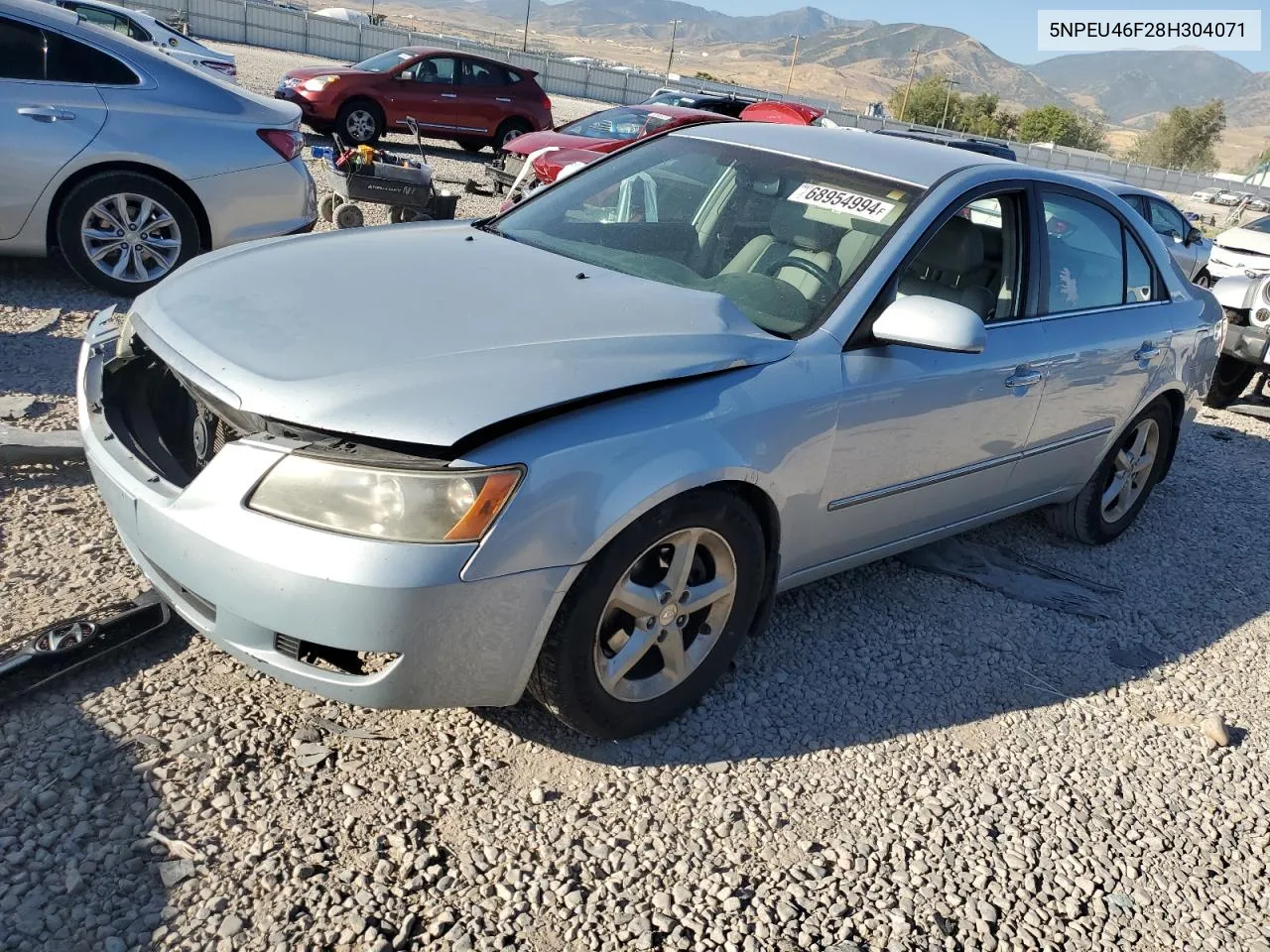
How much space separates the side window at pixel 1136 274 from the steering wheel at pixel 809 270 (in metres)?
1.89

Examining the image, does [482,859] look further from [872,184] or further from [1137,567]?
[1137,567]

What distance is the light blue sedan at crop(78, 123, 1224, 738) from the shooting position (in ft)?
7.91

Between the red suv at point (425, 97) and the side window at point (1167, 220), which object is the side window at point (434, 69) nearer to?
the red suv at point (425, 97)

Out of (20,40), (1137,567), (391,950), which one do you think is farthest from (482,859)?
(20,40)

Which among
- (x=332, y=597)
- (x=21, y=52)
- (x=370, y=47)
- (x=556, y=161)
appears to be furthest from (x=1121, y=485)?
(x=370, y=47)

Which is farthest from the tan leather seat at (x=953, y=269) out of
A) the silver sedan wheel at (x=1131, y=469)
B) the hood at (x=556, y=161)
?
the hood at (x=556, y=161)

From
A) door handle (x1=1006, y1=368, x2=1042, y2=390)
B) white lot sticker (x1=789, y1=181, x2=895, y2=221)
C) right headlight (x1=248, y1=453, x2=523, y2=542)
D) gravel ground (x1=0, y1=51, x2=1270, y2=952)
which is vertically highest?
white lot sticker (x1=789, y1=181, x2=895, y2=221)

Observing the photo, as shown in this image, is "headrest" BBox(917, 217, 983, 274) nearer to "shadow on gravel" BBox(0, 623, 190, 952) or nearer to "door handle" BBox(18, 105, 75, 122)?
"shadow on gravel" BBox(0, 623, 190, 952)

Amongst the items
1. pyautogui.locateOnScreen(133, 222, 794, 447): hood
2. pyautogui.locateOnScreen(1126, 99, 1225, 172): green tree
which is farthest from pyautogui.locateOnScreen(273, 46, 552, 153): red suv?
pyautogui.locateOnScreen(1126, 99, 1225, 172): green tree

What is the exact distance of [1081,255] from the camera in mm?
4309

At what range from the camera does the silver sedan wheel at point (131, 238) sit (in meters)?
6.04

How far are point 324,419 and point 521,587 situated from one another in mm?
580

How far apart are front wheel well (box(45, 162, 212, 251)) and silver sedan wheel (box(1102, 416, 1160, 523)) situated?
5.03 m

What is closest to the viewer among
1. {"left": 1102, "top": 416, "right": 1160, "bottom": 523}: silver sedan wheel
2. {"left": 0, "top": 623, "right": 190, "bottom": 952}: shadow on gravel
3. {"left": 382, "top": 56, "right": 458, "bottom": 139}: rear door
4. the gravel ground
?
{"left": 0, "top": 623, "right": 190, "bottom": 952}: shadow on gravel
